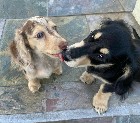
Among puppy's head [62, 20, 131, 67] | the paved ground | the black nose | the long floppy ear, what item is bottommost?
the paved ground

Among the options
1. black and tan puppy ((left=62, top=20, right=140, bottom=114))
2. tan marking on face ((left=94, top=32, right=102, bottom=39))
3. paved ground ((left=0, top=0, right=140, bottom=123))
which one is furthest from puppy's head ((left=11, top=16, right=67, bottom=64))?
paved ground ((left=0, top=0, right=140, bottom=123))

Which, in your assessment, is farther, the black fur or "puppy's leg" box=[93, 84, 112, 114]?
"puppy's leg" box=[93, 84, 112, 114]

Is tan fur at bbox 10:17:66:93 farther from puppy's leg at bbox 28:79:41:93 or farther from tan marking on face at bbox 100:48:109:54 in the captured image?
tan marking on face at bbox 100:48:109:54

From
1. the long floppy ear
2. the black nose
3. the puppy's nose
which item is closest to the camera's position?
the black nose

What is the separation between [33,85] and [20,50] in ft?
1.81

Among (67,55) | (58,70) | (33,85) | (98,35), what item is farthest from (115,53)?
(33,85)

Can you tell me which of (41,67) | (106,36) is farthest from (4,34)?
(106,36)

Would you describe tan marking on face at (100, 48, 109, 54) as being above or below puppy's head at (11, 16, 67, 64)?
above

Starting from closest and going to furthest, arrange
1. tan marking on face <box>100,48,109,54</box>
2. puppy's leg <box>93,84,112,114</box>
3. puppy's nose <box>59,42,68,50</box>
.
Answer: tan marking on face <box>100,48,109,54</box>, puppy's nose <box>59,42,68,50</box>, puppy's leg <box>93,84,112,114</box>

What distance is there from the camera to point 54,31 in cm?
309

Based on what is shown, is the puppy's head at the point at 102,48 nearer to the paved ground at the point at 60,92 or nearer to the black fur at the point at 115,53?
the black fur at the point at 115,53

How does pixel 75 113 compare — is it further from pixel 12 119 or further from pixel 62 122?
pixel 12 119

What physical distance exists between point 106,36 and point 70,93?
108 centimetres

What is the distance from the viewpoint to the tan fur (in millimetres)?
2982
